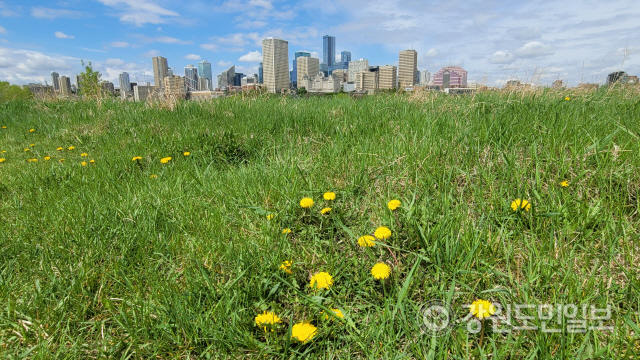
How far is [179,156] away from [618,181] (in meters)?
3.65

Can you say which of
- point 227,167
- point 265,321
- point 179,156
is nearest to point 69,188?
point 179,156

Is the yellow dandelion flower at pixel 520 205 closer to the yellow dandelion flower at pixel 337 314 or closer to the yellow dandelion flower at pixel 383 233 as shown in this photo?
the yellow dandelion flower at pixel 383 233

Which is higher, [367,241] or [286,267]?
[367,241]

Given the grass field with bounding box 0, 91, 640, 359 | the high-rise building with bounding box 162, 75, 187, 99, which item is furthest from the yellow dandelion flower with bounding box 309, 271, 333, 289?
→ the high-rise building with bounding box 162, 75, 187, 99

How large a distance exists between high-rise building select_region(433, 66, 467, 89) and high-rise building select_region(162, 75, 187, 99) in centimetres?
541

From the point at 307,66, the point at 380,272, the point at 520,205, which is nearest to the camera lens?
the point at 380,272

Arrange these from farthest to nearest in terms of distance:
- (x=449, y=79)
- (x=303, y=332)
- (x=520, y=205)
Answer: (x=449, y=79)
(x=520, y=205)
(x=303, y=332)

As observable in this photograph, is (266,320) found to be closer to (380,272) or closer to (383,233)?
(380,272)

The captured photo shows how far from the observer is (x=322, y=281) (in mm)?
1445

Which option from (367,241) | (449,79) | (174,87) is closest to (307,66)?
(449,79)

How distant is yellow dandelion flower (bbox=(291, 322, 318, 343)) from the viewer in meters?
1.23

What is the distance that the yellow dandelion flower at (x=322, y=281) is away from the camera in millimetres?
1436

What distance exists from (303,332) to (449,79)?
22.2 ft

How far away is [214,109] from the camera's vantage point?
210 inches
